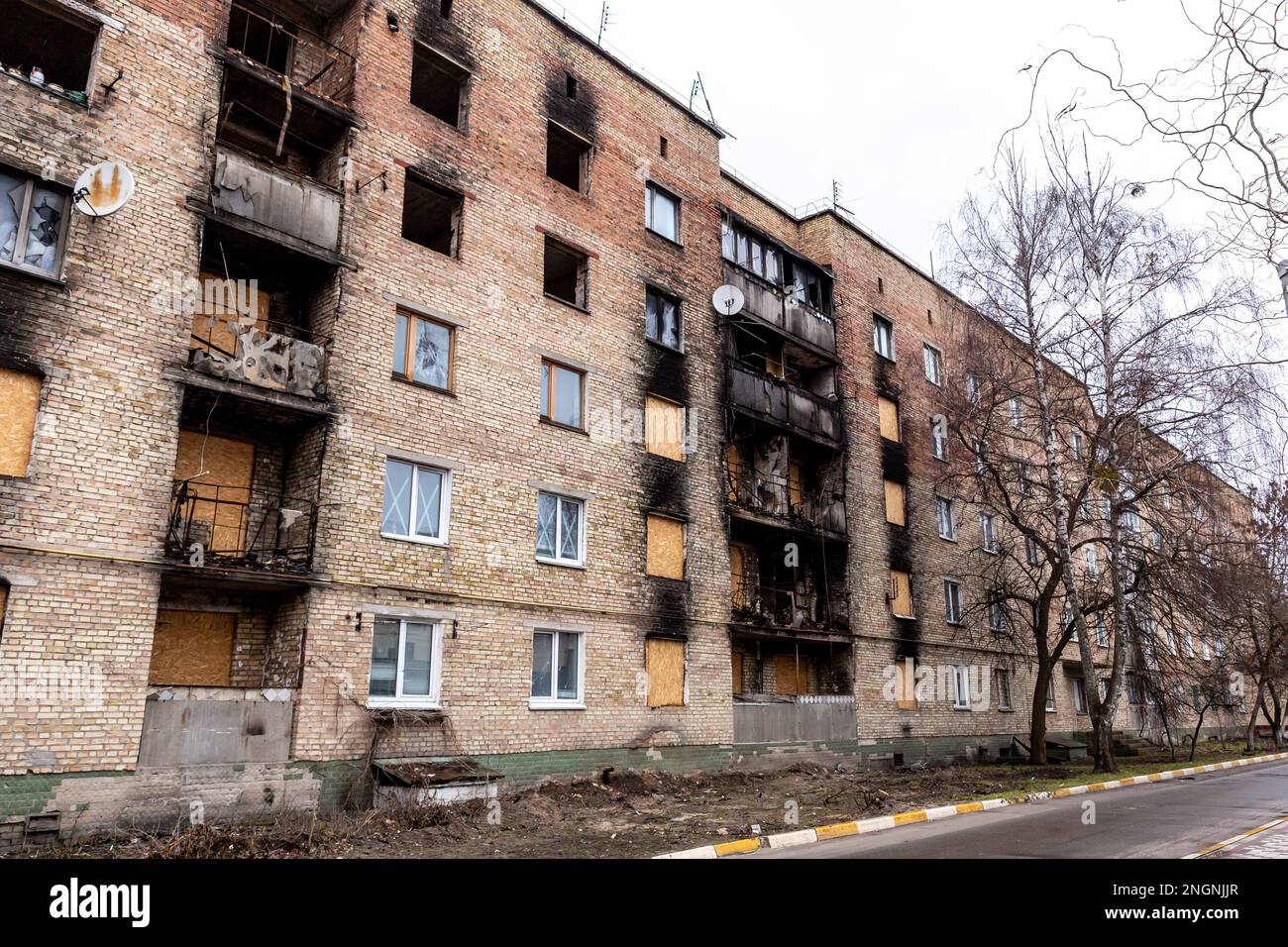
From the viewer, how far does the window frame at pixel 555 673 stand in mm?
15617

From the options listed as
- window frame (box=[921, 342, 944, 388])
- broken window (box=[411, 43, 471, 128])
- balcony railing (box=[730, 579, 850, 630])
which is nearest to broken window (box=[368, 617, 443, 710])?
balcony railing (box=[730, 579, 850, 630])

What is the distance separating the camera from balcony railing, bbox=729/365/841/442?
2177 cm

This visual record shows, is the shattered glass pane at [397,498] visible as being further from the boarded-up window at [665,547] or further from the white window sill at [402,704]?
the boarded-up window at [665,547]

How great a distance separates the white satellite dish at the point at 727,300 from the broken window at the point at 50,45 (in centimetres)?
1347

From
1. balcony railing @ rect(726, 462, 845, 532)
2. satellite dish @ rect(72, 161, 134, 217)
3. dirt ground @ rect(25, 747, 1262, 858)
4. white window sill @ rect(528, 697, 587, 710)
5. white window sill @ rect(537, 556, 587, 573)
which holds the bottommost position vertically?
dirt ground @ rect(25, 747, 1262, 858)

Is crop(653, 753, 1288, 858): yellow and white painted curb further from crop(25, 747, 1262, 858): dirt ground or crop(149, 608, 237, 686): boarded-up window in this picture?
crop(149, 608, 237, 686): boarded-up window

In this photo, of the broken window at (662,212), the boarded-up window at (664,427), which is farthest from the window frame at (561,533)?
the broken window at (662,212)

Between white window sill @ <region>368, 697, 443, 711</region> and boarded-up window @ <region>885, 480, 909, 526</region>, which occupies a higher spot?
boarded-up window @ <region>885, 480, 909, 526</region>

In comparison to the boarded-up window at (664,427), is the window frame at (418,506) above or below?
below

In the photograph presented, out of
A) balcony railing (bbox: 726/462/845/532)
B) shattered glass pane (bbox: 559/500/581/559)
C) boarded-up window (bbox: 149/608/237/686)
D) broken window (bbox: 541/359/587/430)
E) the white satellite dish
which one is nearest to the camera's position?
boarded-up window (bbox: 149/608/237/686)

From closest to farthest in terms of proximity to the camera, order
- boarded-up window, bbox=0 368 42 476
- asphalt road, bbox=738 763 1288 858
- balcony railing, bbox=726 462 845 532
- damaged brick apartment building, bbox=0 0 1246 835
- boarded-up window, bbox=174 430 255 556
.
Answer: asphalt road, bbox=738 763 1288 858 < boarded-up window, bbox=0 368 42 476 < damaged brick apartment building, bbox=0 0 1246 835 < boarded-up window, bbox=174 430 255 556 < balcony railing, bbox=726 462 845 532

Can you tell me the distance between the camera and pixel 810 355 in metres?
24.9

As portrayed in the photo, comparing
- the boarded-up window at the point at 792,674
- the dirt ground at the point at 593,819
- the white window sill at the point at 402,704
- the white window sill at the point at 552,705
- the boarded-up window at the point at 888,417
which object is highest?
the boarded-up window at the point at 888,417
